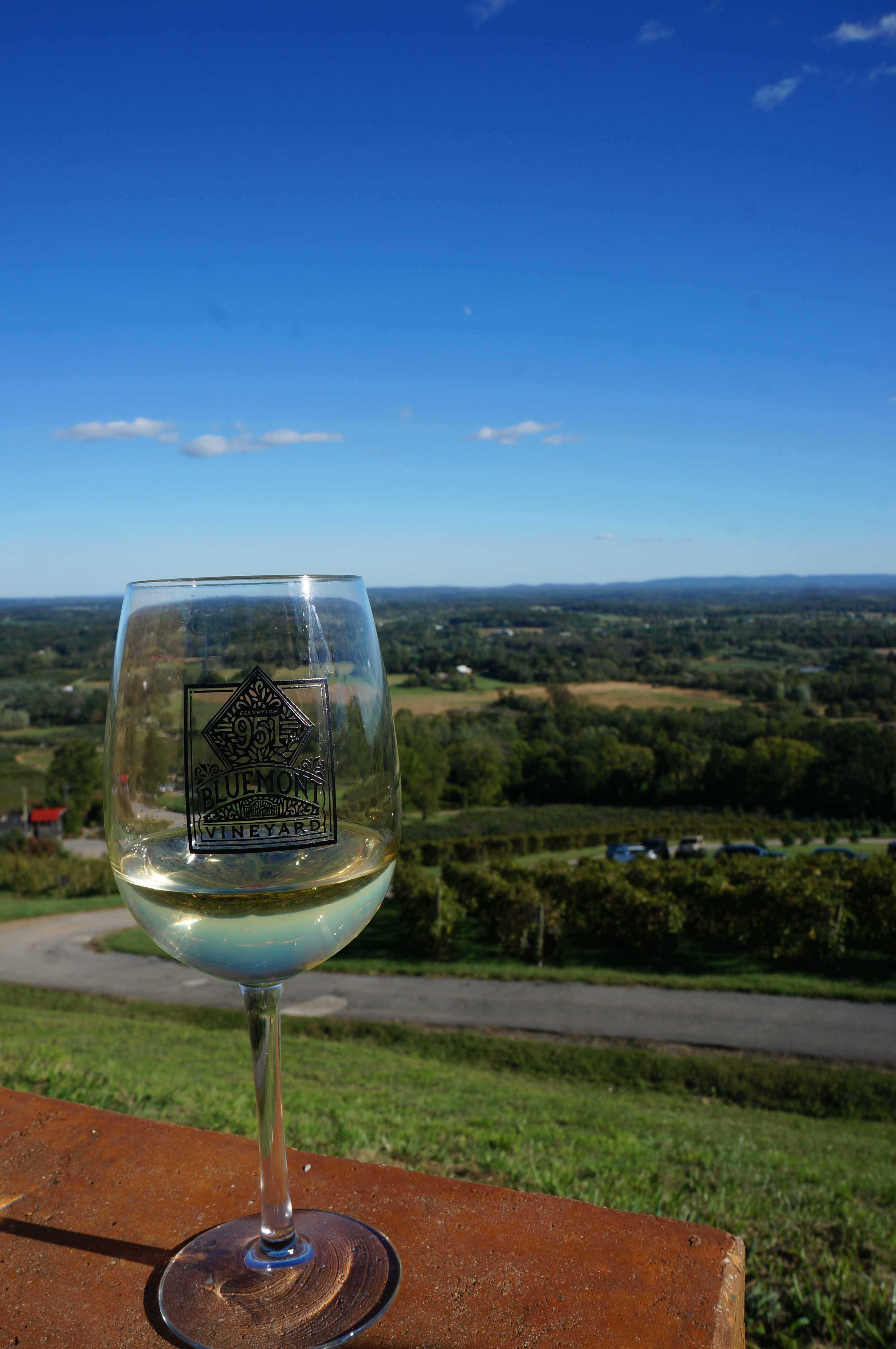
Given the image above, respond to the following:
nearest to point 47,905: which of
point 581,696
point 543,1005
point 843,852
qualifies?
point 543,1005

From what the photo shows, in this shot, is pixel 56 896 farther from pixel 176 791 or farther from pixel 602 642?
pixel 602 642

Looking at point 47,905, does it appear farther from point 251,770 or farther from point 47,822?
point 251,770

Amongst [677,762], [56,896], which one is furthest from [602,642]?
[56,896]

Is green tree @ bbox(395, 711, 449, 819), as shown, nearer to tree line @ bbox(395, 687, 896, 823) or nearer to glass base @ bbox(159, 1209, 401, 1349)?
tree line @ bbox(395, 687, 896, 823)

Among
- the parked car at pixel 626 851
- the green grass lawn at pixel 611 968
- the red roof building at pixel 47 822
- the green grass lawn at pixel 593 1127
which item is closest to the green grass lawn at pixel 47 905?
the green grass lawn at pixel 611 968

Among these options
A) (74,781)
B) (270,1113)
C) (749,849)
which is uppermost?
(270,1113)

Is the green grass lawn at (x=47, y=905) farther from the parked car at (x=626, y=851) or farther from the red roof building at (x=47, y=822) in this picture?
the red roof building at (x=47, y=822)
